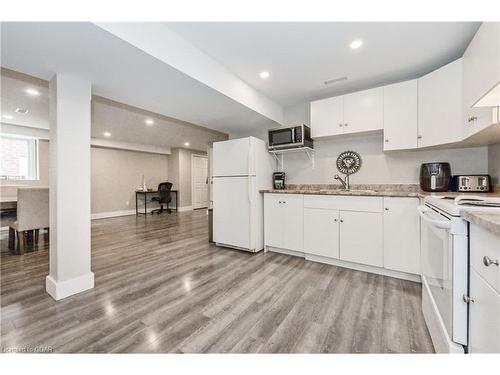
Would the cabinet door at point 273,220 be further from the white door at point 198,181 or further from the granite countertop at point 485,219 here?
the white door at point 198,181

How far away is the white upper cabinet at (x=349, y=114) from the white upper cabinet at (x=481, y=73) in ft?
Answer: 2.36

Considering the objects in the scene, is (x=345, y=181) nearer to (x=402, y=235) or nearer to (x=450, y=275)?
(x=402, y=235)

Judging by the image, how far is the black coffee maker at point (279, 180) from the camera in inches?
124

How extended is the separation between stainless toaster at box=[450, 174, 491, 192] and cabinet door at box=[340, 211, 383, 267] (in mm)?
756

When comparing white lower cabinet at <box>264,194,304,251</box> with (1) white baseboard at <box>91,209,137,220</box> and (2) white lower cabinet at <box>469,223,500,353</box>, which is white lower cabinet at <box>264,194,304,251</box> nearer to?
(2) white lower cabinet at <box>469,223,500,353</box>

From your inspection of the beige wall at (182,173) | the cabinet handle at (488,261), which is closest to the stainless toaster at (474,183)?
the cabinet handle at (488,261)

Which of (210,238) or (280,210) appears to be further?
(210,238)

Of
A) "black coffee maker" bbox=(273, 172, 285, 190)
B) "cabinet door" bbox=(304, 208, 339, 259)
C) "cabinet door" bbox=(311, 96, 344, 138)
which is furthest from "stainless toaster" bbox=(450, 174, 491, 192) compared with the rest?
"black coffee maker" bbox=(273, 172, 285, 190)
